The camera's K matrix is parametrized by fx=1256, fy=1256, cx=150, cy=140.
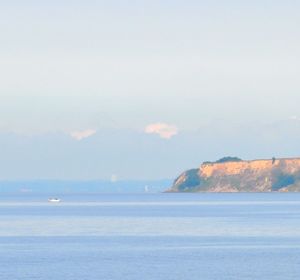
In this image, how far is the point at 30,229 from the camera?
14862cm
